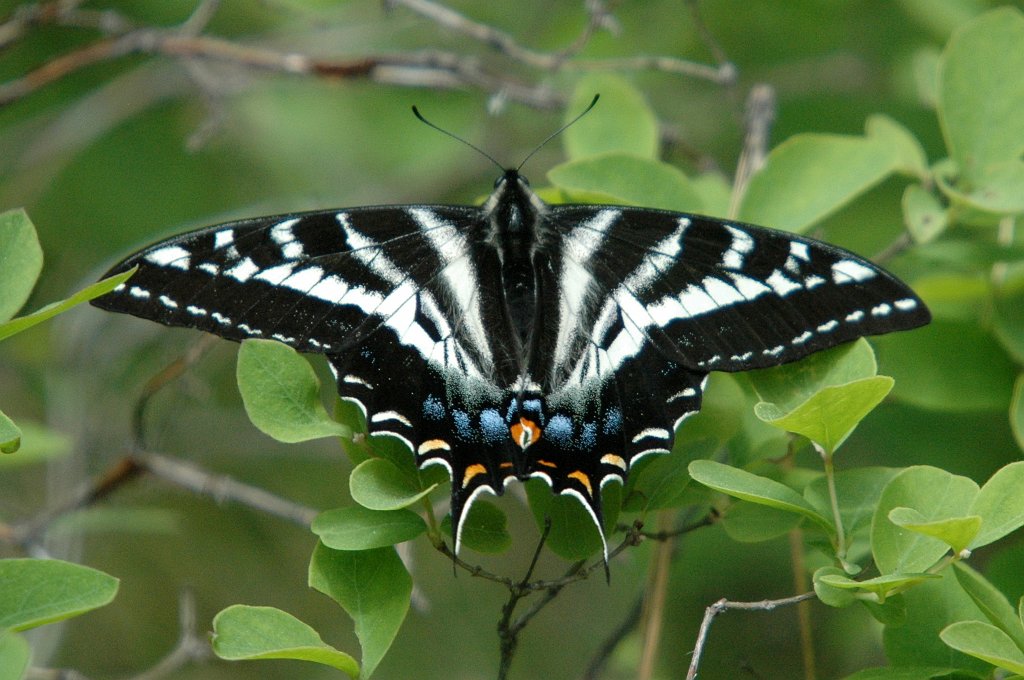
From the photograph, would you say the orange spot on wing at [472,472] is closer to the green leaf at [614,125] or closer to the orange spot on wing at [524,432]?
the orange spot on wing at [524,432]

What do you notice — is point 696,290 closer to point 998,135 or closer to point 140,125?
point 998,135

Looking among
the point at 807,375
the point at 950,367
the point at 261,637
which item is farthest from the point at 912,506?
the point at 261,637

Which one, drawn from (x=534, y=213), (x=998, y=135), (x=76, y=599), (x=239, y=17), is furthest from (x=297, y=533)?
(x=998, y=135)

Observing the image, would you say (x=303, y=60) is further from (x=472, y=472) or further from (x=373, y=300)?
(x=472, y=472)

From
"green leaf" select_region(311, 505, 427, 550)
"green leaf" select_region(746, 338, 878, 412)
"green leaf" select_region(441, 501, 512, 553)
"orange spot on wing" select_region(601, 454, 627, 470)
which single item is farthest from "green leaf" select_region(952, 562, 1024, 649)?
"green leaf" select_region(311, 505, 427, 550)

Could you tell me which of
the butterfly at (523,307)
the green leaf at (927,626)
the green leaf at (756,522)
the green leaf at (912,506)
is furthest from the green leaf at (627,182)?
the green leaf at (927,626)

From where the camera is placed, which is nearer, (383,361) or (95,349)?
(383,361)
